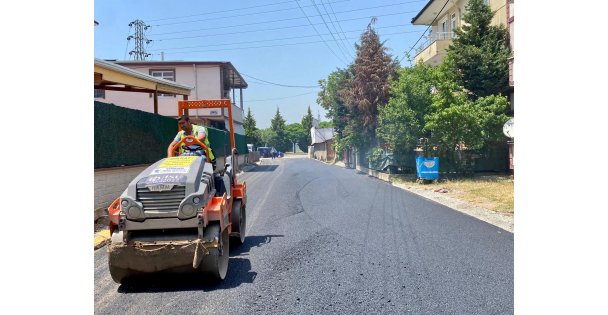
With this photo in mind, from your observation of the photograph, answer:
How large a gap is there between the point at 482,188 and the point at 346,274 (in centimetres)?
1092

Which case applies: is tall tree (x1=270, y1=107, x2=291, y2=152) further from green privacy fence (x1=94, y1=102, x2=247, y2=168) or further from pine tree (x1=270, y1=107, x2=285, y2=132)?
green privacy fence (x1=94, y1=102, x2=247, y2=168)

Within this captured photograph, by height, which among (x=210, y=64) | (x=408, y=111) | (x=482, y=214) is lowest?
(x=482, y=214)

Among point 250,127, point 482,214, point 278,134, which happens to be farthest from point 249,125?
point 482,214

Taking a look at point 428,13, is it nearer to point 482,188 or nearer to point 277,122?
point 482,188

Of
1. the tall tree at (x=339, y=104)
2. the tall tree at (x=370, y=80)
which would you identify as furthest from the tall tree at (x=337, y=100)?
the tall tree at (x=370, y=80)

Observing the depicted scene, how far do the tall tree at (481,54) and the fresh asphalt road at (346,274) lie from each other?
36.1 feet

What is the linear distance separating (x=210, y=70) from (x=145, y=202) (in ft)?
78.3

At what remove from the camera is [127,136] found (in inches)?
420

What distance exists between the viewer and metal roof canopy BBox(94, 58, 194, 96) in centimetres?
950

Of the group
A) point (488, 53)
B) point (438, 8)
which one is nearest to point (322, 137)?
point (438, 8)

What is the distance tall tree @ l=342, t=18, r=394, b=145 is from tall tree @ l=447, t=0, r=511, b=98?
6286mm

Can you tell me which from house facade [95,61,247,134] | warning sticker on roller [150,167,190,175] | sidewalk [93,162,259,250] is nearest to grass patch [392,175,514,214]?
warning sticker on roller [150,167,190,175]

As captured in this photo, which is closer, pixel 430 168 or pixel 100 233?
pixel 100 233

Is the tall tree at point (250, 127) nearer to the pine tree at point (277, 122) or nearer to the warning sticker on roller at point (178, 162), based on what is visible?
the pine tree at point (277, 122)
